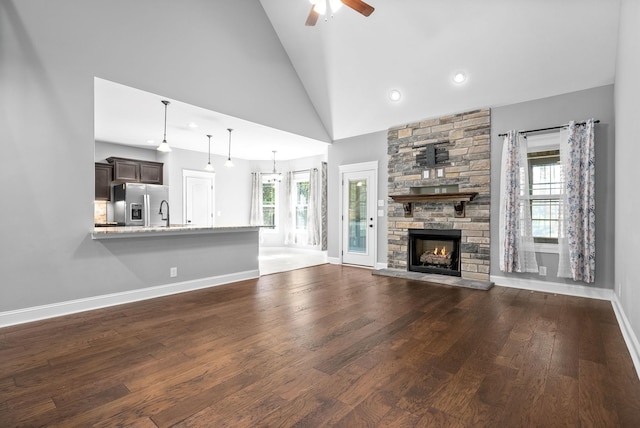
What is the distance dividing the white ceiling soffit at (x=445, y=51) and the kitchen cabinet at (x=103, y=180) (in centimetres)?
475

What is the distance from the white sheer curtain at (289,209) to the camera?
9812 millimetres

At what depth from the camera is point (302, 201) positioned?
9781mm

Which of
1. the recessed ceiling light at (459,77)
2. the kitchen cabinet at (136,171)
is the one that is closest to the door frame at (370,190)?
the recessed ceiling light at (459,77)

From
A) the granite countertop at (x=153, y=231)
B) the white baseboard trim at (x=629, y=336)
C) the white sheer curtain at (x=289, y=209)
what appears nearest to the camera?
the white baseboard trim at (x=629, y=336)

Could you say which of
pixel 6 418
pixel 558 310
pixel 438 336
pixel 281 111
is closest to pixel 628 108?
pixel 558 310

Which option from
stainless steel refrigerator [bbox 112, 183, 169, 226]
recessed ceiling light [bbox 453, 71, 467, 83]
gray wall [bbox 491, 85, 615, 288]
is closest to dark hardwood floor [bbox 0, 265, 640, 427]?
gray wall [bbox 491, 85, 615, 288]

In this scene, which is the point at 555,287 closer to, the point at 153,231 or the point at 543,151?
the point at 543,151

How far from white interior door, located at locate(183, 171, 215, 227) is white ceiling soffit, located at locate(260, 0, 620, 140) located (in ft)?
13.0

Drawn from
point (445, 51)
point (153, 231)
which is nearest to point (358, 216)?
point (445, 51)

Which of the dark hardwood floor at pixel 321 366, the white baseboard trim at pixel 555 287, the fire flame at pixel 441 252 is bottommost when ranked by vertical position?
the dark hardwood floor at pixel 321 366

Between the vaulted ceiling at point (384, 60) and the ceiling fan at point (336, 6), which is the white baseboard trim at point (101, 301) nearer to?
the vaulted ceiling at point (384, 60)

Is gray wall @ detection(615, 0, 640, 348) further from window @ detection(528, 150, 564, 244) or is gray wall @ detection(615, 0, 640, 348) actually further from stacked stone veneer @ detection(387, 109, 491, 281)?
stacked stone veneer @ detection(387, 109, 491, 281)

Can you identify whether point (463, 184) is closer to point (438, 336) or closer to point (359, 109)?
point (359, 109)

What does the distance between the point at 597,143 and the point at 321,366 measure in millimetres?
4711
